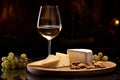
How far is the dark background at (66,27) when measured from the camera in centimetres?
261

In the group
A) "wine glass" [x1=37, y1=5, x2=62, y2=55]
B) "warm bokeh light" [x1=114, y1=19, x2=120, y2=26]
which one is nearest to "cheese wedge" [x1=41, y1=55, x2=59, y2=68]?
"wine glass" [x1=37, y1=5, x2=62, y2=55]

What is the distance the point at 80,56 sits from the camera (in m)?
1.21

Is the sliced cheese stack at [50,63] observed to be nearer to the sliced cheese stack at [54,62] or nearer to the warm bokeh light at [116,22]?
the sliced cheese stack at [54,62]

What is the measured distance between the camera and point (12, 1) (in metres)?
2.61

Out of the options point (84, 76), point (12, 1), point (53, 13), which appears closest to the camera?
point (84, 76)

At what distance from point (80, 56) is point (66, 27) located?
1.44 meters

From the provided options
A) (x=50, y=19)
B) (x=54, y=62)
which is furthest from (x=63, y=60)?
(x=50, y=19)

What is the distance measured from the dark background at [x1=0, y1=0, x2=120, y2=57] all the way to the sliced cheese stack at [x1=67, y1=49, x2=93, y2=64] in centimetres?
138

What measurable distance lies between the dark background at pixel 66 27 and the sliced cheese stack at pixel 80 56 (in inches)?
54.2

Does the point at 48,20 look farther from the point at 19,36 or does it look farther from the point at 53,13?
the point at 19,36

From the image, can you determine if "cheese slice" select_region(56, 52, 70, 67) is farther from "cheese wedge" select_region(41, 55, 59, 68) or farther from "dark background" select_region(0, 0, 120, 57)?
"dark background" select_region(0, 0, 120, 57)

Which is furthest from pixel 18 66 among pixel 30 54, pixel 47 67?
pixel 30 54

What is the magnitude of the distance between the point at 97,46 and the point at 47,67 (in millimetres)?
1572

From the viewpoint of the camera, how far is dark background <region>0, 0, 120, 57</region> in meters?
2.61
